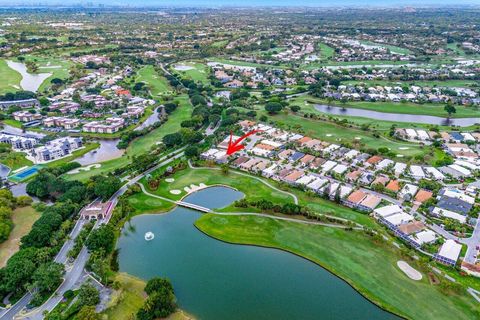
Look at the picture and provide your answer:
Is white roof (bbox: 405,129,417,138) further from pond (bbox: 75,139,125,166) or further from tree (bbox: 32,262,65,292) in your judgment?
tree (bbox: 32,262,65,292)

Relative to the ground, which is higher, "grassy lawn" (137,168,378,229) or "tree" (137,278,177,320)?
"tree" (137,278,177,320)

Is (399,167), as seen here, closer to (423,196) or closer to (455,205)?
(423,196)

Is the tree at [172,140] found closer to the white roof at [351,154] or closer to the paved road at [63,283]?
the paved road at [63,283]

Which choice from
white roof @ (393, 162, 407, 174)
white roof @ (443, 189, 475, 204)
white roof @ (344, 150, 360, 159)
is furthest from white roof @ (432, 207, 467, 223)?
white roof @ (344, 150, 360, 159)

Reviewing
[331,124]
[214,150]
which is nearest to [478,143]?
[331,124]

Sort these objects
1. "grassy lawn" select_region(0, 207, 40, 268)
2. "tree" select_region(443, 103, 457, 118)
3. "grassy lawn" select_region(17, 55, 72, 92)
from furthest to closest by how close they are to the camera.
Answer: "grassy lawn" select_region(17, 55, 72, 92) < "tree" select_region(443, 103, 457, 118) < "grassy lawn" select_region(0, 207, 40, 268)

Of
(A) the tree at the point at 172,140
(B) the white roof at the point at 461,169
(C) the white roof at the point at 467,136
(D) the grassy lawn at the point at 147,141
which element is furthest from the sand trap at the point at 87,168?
(C) the white roof at the point at 467,136
